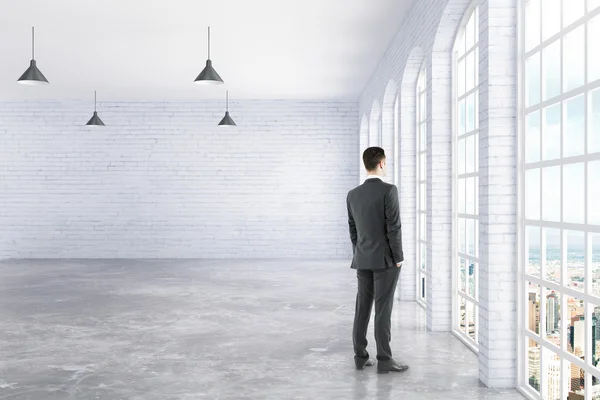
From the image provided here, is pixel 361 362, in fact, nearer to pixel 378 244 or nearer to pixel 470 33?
pixel 378 244

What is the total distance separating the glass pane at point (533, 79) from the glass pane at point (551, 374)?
151cm

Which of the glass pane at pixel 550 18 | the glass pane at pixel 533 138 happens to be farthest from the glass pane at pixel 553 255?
the glass pane at pixel 550 18

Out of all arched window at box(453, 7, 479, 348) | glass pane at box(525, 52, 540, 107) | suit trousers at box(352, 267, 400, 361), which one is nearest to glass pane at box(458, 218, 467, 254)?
arched window at box(453, 7, 479, 348)

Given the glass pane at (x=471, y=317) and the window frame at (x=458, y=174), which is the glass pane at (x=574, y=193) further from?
the glass pane at (x=471, y=317)

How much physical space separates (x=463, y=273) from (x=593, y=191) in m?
2.74

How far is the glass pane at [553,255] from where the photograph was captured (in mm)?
3580

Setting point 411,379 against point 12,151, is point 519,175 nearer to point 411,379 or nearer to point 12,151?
point 411,379

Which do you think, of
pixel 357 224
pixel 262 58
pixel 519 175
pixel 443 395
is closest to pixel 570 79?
pixel 519 175

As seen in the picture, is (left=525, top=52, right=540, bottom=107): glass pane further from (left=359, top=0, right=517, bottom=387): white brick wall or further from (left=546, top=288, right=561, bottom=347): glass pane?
(left=546, top=288, right=561, bottom=347): glass pane

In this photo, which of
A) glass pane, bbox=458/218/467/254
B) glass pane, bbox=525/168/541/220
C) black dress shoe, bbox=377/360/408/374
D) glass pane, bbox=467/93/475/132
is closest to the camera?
glass pane, bbox=525/168/541/220

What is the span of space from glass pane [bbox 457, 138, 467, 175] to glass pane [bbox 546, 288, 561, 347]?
2.14m

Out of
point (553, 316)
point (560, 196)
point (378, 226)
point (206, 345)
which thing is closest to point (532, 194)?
point (560, 196)

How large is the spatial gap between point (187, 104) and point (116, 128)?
1624 millimetres

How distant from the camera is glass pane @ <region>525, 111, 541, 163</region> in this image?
3.88 metres
